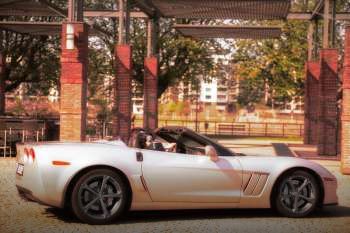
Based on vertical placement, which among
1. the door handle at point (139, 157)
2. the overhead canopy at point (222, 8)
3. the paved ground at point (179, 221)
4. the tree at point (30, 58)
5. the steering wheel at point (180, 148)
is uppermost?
the overhead canopy at point (222, 8)

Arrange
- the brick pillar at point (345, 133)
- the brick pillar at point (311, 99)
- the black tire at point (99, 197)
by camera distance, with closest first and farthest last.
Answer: the black tire at point (99, 197) → the brick pillar at point (345, 133) → the brick pillar at point (311, 99)

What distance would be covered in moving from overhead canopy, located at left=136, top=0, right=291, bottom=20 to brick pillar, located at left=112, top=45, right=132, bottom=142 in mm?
1876

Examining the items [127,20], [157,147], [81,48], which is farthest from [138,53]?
[157,147]

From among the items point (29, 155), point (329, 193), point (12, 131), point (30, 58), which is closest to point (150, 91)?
point (12, 131)

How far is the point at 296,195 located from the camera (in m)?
8.51

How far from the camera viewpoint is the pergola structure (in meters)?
16.6

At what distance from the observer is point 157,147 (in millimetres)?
8500

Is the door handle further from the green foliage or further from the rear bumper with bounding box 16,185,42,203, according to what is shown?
the green foliage

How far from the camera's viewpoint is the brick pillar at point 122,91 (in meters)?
22.4

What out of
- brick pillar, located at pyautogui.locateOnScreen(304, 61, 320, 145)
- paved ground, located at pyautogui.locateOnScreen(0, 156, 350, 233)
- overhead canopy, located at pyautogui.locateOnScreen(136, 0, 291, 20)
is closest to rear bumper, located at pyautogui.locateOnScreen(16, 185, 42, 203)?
paved ground, located at pyautogui.locateOnScreen(0, 156, 350, 233)

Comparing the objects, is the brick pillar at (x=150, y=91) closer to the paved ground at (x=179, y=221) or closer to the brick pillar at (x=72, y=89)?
the brick pillar at (x=72, y=89)

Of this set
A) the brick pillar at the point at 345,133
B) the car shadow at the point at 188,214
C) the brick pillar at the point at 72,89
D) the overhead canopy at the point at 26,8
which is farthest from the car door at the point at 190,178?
the overhead canopy at the point at 26,8

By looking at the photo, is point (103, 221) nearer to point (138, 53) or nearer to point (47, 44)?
point (47, 44)

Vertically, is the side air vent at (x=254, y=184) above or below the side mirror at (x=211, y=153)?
below
